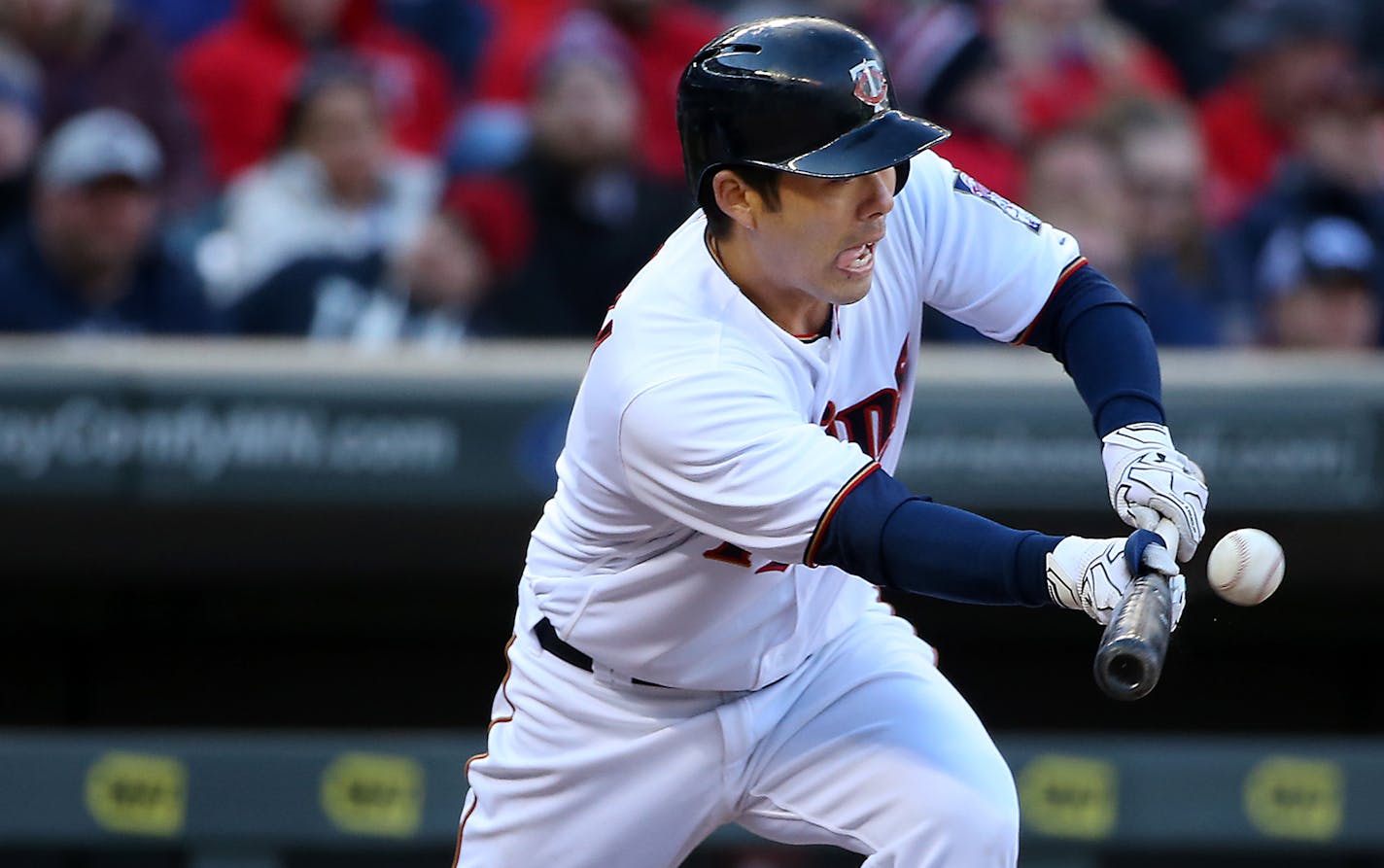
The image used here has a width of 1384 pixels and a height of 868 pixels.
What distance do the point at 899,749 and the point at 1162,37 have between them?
4085 millimetres

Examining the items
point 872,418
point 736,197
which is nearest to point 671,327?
point 736,197

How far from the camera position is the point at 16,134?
4.73 m

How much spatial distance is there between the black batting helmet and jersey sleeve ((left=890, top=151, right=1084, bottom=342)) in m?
0.32

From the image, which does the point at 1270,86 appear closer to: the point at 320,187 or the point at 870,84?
the point at 320,187

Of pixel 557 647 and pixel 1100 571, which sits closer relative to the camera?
pixel 1100 571

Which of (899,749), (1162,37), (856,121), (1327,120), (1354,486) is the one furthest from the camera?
(1162,37)

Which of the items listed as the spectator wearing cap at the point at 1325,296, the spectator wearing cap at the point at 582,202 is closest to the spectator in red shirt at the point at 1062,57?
the spectator wearing cap at the point at 1325,296

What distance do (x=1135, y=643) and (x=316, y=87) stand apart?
11.4ft

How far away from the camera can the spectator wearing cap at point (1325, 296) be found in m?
4.73

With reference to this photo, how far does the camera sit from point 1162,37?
608cm

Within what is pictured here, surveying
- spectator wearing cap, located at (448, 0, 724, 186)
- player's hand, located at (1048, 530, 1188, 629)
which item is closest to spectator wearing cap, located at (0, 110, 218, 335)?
spectator wearing cap, located at (448, 0, 724, 186)

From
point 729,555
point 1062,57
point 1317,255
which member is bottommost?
point 729,555

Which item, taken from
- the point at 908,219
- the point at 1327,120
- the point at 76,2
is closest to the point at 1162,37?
the point at 1327,120

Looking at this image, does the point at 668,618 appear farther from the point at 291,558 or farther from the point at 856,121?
the point at 291,558
